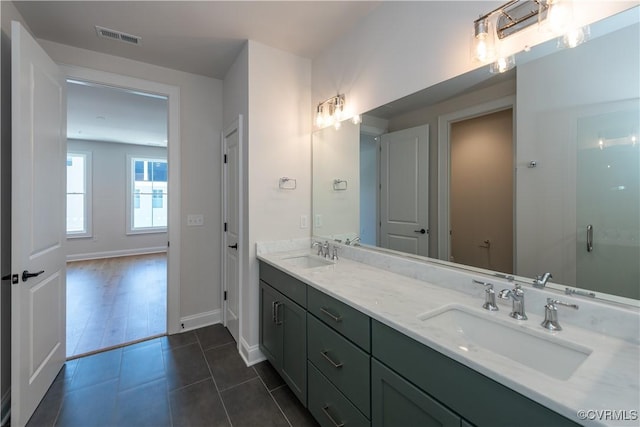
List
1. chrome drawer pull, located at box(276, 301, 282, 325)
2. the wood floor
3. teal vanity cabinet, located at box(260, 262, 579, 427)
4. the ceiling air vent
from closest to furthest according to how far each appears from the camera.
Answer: teal vanity cabinet, located at box(260, 262, 579, 427)
chrome drawer pull, located at box(276, 301, 282, 325)
the ceiling air vent
the wood floor

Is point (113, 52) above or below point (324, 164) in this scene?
above

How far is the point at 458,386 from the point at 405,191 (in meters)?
1.19

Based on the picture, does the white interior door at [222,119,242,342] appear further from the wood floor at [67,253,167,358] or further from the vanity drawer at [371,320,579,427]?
the vanity drawer at [371,320,579,427]

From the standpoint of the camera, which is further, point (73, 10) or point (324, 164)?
point (324, 164)

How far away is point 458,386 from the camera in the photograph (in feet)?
2.72

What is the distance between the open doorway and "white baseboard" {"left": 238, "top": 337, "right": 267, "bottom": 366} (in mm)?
1113

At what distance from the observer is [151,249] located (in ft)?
22.1

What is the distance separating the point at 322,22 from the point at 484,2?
113 cm

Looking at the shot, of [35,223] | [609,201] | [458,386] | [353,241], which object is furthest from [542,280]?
[35,223]

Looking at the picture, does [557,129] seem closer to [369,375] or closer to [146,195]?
[369,375]

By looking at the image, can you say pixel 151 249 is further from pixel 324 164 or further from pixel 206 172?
pixel 324 164

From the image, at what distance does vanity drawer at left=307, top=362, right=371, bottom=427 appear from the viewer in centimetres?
124

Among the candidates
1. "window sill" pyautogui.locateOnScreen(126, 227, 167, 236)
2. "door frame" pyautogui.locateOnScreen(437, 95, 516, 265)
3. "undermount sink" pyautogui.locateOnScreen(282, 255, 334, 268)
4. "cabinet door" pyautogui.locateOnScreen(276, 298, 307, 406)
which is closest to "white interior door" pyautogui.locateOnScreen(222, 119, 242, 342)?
"undermount sink" pyautogui.locateOnScreen(282, 255, 334, 268)

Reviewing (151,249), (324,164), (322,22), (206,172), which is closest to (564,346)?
(324,164)
